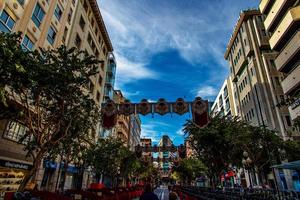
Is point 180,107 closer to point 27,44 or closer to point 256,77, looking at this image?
point 27,44

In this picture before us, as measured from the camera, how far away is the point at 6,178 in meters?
16.8

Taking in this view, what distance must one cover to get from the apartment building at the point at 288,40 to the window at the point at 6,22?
2710 centimetres

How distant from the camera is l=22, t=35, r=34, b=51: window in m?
18.2

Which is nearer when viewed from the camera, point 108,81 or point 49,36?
point 49,36

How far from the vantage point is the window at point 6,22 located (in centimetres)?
1549

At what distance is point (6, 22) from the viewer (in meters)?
16.0

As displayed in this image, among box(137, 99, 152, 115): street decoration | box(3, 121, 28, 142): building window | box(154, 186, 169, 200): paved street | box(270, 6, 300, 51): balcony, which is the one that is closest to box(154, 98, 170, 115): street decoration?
box(137, 99, 152, 115): street decoration

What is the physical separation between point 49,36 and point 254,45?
1401 inches

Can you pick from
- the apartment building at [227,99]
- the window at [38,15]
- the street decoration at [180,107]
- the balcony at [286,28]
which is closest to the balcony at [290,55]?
the balcony at [286,28]

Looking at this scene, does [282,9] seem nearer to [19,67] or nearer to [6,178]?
[19,67]

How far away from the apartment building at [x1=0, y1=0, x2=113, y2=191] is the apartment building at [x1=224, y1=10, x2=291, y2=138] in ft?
91.9

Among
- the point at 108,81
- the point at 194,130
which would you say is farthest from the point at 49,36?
the point at 108,81

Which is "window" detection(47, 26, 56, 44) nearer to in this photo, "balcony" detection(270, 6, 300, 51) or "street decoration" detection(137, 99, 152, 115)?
"street decoration" detection(137, 99, 152, 115)

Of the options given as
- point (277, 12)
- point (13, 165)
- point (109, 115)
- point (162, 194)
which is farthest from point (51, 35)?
point (162, 194)
